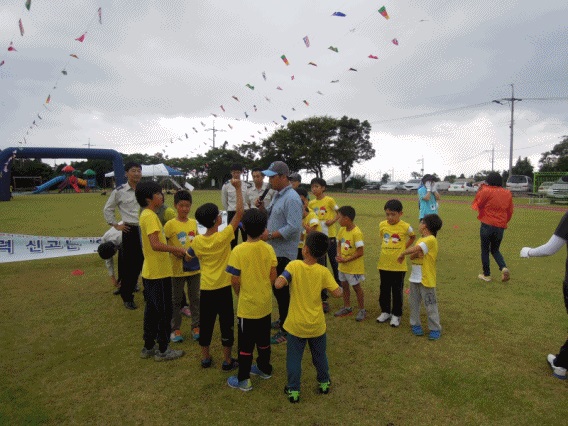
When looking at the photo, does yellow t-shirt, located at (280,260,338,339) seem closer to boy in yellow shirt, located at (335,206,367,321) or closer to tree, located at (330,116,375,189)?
boy in yellow shirt, located at (335,206,367,321)

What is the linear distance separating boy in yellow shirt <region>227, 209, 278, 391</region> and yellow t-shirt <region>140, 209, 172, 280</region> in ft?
3.01

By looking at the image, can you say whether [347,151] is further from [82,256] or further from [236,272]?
[236,272]

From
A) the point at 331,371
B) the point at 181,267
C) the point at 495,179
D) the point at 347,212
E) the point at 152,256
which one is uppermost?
the point at 495,179

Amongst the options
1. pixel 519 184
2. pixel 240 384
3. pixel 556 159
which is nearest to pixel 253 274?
pixel 240 384

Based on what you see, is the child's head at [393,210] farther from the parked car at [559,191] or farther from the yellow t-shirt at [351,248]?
the parked car at [559,191]

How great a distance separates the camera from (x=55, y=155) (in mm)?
10344

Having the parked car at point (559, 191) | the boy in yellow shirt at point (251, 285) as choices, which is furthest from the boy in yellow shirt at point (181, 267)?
the parked car at point (559, 191)

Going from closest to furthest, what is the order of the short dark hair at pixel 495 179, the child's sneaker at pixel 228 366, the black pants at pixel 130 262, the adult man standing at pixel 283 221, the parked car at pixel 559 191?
the child's sneaker at pixel 228 366, the adult man standing at pixel 283 221, the black pants at pixel 130 262, the short dark hair at pixel 495 179, the parked car at pixel 559 191

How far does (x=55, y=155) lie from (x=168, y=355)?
29.1 ft

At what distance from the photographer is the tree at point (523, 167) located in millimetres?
54181

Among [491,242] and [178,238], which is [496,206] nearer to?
[491,242]

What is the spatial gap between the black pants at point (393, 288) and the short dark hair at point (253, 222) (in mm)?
2070

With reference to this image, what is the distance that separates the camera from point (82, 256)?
29.0ft

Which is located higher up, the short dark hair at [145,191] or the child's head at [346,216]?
the short dark hair at [145,191]
